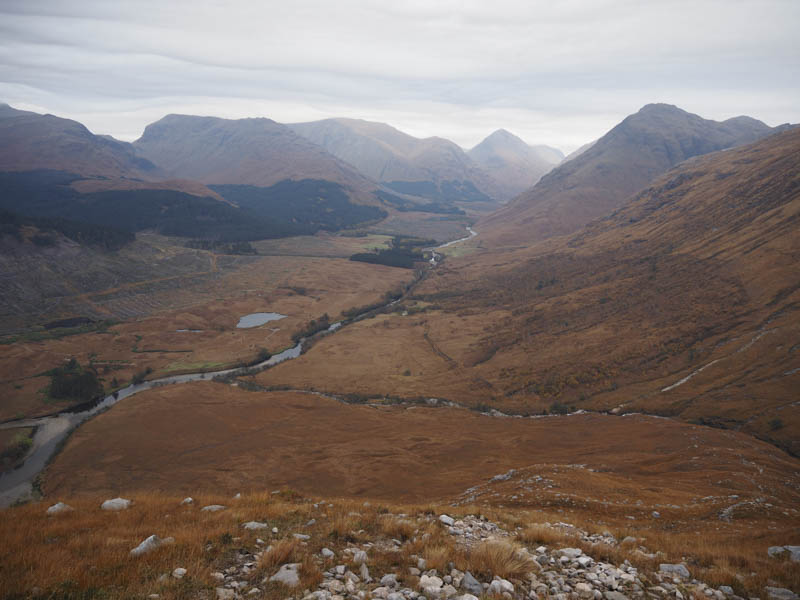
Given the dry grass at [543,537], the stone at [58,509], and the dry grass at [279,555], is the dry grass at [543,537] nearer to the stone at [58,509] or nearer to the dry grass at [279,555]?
the dry grass at [279,555]

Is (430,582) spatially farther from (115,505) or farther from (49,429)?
(49,429)

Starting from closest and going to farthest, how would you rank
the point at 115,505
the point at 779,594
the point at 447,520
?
the point at 779,594 < the point at 447,520 < the point at 115,505

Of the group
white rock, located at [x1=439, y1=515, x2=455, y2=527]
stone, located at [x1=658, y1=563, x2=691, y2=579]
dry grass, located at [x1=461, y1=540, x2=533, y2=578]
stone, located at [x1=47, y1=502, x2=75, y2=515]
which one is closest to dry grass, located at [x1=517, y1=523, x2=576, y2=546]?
white rock, located at [x1=439, y1=515, x2=455, y2=527]

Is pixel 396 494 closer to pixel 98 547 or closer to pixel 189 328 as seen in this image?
pixel 98 547

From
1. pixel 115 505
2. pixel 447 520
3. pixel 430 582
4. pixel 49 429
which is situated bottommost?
pixel 49 429

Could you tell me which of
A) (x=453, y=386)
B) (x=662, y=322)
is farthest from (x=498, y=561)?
(x=662, y=322)

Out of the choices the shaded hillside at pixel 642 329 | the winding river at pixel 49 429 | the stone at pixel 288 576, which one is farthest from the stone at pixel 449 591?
the winding river at pixel 49 429

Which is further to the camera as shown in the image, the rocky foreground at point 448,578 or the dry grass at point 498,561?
the dry grass at point 498,561
